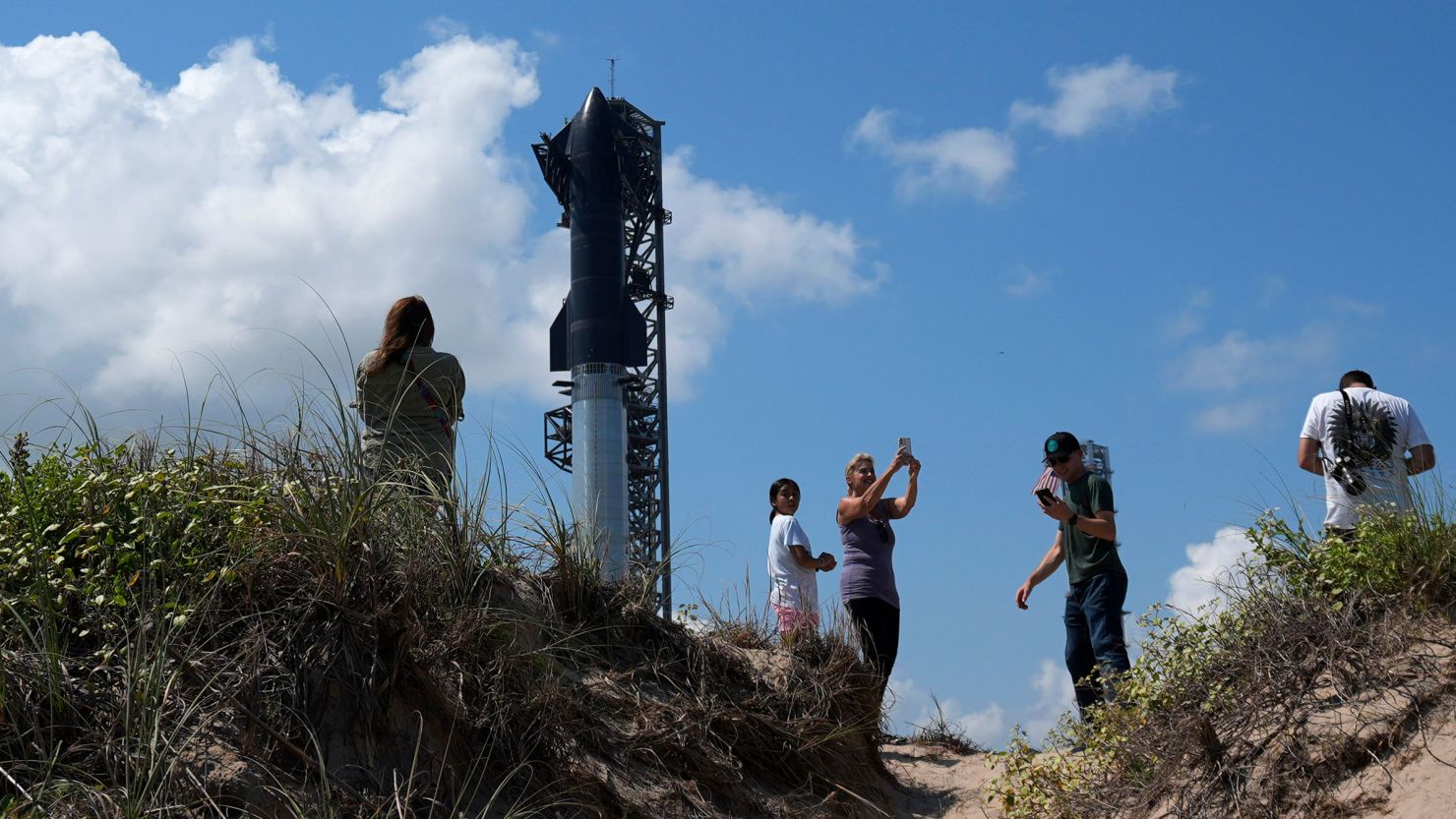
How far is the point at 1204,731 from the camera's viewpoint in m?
5.38

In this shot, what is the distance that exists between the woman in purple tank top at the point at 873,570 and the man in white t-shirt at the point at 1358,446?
7.17ft

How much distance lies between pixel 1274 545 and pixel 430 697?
Answer: 4.09 m

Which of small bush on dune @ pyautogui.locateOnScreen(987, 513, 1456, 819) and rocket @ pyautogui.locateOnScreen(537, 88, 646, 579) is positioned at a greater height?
rocket @ pyautogui.locateOnScreen(537, 88, 646, 579)

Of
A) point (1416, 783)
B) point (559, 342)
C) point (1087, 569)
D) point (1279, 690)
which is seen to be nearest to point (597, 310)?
point (559, 342)

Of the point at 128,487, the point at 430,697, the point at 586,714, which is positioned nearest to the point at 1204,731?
the point at 586,714

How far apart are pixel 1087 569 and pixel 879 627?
4.11ft

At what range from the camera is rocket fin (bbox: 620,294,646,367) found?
38000 millimetres

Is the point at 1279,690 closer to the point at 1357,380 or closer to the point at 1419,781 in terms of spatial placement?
the point at 1419,781

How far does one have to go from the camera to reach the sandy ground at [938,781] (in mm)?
6770

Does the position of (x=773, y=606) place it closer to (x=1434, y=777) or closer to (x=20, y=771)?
(x=1434, y=777)

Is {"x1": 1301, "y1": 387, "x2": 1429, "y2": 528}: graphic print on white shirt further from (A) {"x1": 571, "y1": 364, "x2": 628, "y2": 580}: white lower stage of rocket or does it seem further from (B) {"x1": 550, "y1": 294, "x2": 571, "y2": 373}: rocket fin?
(B) {"x1": 550, "y1": 294, "x2": 571, "y2": 373}: rocket fin

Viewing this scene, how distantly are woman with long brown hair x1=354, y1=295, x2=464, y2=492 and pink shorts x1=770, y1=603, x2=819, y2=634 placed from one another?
2.20 m

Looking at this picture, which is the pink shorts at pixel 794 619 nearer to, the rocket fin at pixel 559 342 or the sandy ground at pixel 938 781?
the sandy ground at pixel 938 781

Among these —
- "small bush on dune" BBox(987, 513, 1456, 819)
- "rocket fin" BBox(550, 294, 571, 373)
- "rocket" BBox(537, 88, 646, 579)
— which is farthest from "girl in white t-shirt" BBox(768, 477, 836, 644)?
"rocket fin" BBox(550, 294, 571, 373)
